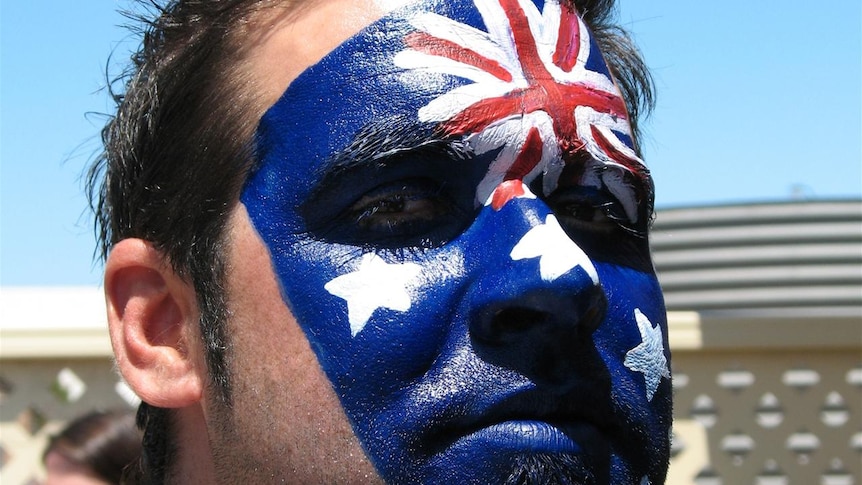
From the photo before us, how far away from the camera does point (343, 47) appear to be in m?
1.82

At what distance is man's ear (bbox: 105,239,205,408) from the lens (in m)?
1.85

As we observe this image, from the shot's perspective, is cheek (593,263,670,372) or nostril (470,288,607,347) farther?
cheek (593,263,670,372)

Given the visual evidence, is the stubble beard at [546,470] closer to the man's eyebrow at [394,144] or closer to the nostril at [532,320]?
the nostril at [532,320]

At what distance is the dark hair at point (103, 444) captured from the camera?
3414 mm

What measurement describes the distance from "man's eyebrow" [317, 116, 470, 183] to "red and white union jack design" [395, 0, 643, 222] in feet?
0.07

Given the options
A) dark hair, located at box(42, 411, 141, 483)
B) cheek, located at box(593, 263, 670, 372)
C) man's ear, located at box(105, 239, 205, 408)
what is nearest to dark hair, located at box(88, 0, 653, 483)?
man's ear, located at box(105, 239, 205, 408)

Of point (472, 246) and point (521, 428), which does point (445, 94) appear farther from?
point (521, 428)

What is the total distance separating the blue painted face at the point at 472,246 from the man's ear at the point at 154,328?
0.25m

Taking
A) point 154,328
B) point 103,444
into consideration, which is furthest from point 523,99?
point 103,444

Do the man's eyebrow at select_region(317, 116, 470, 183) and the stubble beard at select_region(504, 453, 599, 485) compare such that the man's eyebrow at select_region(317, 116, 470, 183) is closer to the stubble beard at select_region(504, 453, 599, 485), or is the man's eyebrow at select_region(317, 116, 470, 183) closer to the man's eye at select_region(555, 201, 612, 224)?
the man's eye at select_region(555, 201, 612, 224)

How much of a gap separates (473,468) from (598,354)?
29cm

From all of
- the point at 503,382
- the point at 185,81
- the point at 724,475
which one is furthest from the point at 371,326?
the point at 724,475

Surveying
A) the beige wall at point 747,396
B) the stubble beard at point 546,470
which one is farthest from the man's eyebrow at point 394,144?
the beige wall at point 747,396

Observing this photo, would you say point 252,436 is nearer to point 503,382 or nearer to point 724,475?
point 503,382
